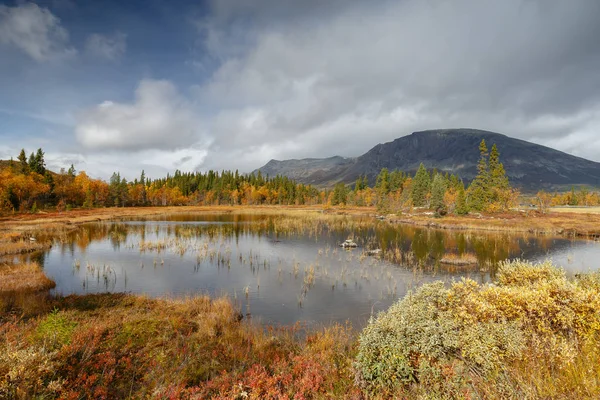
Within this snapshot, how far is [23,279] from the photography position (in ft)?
76.1

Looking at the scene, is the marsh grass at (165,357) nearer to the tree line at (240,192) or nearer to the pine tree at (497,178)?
the tree line at (240,192)

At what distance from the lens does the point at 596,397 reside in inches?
219

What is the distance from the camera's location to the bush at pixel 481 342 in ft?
24.3

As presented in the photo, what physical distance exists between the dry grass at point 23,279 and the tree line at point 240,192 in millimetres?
79366

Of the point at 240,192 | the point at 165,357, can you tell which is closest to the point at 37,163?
the point at 240,192

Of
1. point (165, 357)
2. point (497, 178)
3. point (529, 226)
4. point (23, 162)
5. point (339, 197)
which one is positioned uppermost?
point (23, 162)

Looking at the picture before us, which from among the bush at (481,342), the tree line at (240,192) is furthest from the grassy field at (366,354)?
the tree line at (240,192)

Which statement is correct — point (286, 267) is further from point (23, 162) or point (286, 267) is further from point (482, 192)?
point (23, 162)

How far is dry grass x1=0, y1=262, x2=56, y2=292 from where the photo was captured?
21264mm

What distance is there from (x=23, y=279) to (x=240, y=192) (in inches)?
6519

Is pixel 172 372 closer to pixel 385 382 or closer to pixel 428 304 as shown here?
pixel 385 382

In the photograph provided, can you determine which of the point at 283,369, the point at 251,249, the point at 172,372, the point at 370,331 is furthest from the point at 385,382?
the point at 251,249

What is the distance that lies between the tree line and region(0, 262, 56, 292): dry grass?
79366 millimetres

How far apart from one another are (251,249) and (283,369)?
31.1m
